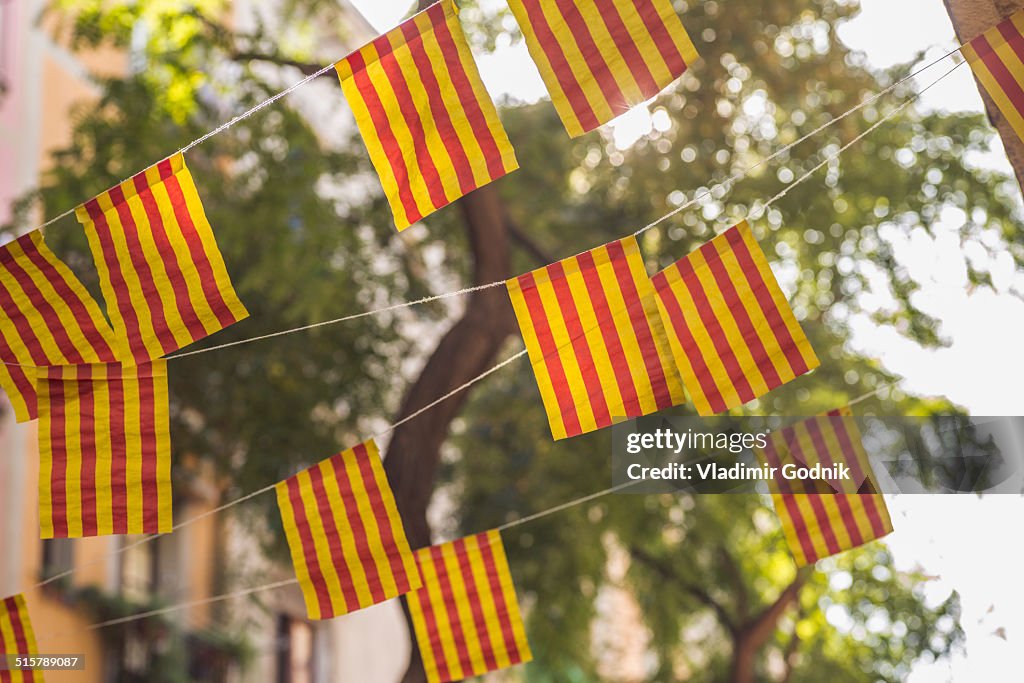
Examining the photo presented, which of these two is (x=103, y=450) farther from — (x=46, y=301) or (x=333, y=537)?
(x=333, y=537)

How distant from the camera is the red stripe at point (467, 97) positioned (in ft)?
16.5

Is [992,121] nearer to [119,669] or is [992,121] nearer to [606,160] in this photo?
[606,160]

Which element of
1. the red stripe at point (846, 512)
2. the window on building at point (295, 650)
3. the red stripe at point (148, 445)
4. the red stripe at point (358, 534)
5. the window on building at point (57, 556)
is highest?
the window on building at point (57, 556)

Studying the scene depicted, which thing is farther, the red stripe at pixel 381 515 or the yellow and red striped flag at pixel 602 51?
the red stripe at pixel 381 515

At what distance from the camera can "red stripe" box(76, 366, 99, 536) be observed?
5488mm

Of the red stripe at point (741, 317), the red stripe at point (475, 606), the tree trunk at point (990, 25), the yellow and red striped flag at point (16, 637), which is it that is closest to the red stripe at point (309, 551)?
the red stripe at point (475, 606)

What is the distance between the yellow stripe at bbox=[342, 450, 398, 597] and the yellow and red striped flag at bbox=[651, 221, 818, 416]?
181cm

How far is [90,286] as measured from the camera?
9297 mm

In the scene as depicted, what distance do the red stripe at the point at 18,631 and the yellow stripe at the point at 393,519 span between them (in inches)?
80.4

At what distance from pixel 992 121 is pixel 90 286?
22.2 feet

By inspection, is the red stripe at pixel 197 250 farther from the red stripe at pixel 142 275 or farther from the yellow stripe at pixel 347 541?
the yellow stripe at pixel 347 541

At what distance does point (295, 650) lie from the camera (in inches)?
684

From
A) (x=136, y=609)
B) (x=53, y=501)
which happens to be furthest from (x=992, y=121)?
(x=136, y=609)

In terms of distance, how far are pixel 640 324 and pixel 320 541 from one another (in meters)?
2.11
